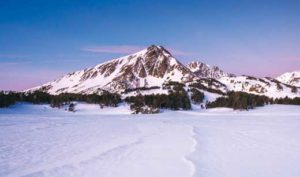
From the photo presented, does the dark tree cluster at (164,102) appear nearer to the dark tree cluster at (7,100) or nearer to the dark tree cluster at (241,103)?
the dark tree cluster at (241,103)

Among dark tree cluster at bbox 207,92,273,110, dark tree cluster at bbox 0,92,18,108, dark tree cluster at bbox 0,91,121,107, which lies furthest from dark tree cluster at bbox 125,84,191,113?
dark tree cluster at bbox 0,92,18,108

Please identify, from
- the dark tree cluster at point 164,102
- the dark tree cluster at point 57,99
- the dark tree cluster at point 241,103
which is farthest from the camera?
the dark tree cluster at point 241,103

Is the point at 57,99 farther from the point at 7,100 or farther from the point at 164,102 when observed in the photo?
the point at 164,102

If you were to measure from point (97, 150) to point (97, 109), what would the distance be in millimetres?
131177

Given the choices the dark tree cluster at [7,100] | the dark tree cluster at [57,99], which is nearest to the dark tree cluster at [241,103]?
the dark tree cluster at [57,99]

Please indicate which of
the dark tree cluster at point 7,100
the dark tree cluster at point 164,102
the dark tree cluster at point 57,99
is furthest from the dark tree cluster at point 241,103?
the dark tree cluster at point 7,100

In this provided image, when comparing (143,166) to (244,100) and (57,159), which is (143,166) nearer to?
(57,159)

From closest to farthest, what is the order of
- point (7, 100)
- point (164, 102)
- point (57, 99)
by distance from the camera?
point (7, 100) < point (57, 99) < point (164, 102)

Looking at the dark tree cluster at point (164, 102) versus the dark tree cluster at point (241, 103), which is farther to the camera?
the dark tree cluster at point (241, 103)

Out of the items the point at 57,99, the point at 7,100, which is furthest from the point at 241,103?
the point at 7,100

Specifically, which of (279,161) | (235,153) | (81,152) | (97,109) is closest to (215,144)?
(235,153)

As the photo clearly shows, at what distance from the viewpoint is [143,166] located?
801 inches

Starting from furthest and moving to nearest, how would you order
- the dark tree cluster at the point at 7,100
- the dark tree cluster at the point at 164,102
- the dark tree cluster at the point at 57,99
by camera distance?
the dark tree cluster at the point at 164,102, the dark tree cluster at the point at 57,99, the dark tree cluster at the point at 7,100

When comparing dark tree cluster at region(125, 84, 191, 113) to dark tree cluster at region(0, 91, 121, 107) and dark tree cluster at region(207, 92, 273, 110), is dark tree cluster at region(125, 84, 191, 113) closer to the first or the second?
dark tree cluster at region(0, 91, 121, 107)
